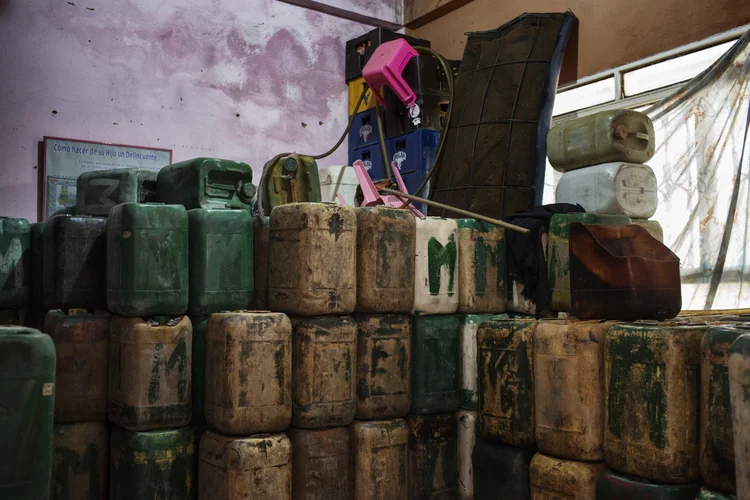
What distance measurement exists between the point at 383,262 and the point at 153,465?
1219mm

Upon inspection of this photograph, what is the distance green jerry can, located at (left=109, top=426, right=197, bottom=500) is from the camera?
2.75 m

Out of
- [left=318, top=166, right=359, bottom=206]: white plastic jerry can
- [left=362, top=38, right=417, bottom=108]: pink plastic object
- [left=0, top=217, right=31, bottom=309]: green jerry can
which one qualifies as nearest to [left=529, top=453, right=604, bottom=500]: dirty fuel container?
[left=0, top=217, right=31, bottom=309]: green jerry can

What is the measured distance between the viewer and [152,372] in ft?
9.14

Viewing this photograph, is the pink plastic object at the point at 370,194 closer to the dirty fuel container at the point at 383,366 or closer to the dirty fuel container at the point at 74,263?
the dirty fuel container at the point at 383,366

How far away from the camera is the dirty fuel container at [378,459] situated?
9.58 ft

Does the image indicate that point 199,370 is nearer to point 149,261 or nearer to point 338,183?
point 149,261

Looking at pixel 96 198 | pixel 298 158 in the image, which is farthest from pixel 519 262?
pixel 96 198

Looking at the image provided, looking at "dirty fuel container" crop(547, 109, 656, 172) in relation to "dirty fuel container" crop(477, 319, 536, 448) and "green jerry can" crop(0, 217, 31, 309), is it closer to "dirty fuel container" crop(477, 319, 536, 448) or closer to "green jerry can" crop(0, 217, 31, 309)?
"dirty fuel container" crop(477, 319, 536, 448)

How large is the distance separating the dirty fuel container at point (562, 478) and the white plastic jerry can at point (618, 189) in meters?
1.79

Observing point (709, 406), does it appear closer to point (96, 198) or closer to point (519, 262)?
point (519, 262)

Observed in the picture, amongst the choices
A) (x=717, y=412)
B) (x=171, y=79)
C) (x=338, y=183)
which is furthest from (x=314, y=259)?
(x=171, y=79)

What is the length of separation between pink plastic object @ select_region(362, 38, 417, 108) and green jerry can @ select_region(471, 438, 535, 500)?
325 cm

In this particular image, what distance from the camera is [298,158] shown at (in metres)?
3.82

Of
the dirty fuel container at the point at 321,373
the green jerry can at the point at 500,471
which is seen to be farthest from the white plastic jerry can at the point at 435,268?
the green jerry can at the point at 500,471
